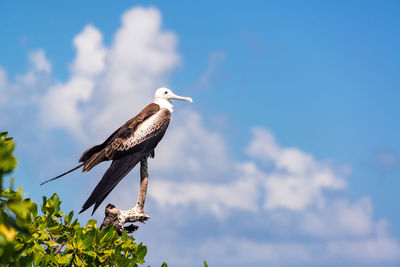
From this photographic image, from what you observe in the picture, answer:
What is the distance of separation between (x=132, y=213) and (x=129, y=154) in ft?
4.07

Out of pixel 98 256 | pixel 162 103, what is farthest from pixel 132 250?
pixel 162 103

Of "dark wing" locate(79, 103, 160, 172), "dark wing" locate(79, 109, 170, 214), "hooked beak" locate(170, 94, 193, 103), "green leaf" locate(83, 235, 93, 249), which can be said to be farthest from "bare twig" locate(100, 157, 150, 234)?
"green leaf" locate(83, 235, 93, 249)

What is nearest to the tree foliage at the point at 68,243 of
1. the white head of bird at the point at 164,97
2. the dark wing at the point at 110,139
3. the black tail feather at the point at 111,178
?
the black tail feather at the point at 111,178

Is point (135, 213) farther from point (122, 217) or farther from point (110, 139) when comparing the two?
point (110, 139)

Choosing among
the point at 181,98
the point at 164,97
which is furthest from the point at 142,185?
the point at 181,98

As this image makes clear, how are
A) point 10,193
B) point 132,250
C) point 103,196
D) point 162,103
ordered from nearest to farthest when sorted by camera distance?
1. point 10,193
2. point 132,250
3. point 103,196
4. point 162,103

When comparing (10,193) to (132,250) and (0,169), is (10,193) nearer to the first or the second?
(132,250)

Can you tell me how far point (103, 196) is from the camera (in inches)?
380

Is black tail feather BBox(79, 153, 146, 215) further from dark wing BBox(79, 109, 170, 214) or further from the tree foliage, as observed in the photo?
the tree foliage

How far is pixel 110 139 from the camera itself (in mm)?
10508

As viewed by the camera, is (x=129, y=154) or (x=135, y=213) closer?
(x=129, y=154)

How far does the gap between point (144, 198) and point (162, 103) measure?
7.72ft

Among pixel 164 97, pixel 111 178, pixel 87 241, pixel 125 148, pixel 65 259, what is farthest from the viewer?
pixel 164 97

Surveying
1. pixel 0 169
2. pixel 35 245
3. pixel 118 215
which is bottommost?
pixel 0 169
